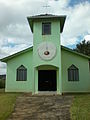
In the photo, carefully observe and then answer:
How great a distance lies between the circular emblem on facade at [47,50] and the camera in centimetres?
1555

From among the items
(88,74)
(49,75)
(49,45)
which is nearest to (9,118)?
(49,45)

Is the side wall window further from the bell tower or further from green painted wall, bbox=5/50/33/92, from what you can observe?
green painted wall, bbox=5/50/33/92

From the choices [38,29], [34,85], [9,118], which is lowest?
[9,118]

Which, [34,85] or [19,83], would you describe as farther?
[19,83]

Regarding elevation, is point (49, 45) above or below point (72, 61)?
above

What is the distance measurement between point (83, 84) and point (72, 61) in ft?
8.24

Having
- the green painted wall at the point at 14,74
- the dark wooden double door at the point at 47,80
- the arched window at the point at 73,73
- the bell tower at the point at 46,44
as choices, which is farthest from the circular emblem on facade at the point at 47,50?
the arched window at the point at 73,73

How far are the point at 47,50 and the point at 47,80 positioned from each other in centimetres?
361

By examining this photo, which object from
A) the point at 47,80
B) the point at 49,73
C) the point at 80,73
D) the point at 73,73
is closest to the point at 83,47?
the point at 80,73

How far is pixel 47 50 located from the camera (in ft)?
51.6

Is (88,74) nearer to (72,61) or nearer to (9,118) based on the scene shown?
(72,61)

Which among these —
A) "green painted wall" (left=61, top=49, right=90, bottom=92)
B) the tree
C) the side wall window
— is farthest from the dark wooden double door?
the tree

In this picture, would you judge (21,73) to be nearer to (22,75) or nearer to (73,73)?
(22,75)

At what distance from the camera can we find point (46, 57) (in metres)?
15.6
